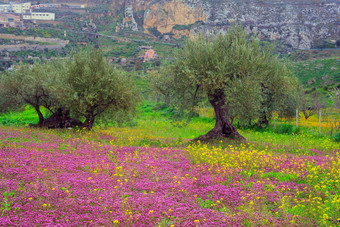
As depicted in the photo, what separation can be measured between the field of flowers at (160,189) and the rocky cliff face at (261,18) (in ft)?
461

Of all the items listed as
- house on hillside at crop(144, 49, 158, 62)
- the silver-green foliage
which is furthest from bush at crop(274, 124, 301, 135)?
house on hillside at crop(144, 49, 158, 62)

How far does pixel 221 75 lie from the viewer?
1603 cm

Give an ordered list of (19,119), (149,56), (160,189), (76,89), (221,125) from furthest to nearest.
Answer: (149,56) < (19,119) < (76,89) < (221,125) < (160,189)

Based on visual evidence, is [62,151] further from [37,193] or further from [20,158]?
[37,193]

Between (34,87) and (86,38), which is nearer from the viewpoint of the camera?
(34,87)

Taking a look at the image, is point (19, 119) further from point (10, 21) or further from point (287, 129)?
point (10, 21)

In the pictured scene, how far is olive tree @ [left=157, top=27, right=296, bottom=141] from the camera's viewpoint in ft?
53.6

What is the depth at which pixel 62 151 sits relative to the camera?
12.6m

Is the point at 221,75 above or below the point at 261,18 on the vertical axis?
below

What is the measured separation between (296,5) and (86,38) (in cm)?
12127

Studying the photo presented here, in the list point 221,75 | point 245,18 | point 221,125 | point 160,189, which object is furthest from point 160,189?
point 245,18

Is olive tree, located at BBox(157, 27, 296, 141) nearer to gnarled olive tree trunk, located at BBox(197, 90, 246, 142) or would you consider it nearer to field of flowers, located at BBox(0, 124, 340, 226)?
gnarled olive tree trunk, located at BBox(197, 90, 246, 142)

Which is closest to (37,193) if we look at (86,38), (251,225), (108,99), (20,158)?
(20,158)

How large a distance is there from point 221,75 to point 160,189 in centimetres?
958
